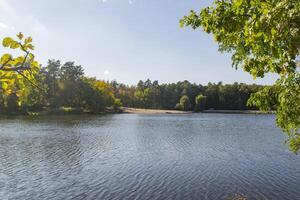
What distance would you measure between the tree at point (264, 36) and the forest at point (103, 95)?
3426 millimetres

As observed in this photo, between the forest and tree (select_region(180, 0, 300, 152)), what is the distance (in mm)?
3426

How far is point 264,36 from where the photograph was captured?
4168 mm

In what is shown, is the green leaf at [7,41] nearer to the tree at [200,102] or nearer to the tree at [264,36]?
the tree at [264,36]

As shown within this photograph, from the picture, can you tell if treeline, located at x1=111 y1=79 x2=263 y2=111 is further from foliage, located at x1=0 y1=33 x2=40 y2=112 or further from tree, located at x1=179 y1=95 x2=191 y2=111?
foliage, located at x1=0 y1=33 x2=40 y2=112

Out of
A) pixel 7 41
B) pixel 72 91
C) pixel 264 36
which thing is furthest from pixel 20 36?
pixel 72 91

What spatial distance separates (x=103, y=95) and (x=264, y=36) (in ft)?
386

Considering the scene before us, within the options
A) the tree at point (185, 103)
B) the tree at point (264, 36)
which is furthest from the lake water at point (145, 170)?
the tree at point (185, 103)

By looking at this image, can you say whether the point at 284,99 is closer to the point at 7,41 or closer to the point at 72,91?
the point at 7,41

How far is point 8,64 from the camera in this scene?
2.45 m

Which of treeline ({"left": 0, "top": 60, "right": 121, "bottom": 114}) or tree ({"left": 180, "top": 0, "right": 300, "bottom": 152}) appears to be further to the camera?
treeline ({"left": 0, "top": 60, "right": 121, "bottom": 114})

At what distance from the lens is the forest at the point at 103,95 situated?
287 feet

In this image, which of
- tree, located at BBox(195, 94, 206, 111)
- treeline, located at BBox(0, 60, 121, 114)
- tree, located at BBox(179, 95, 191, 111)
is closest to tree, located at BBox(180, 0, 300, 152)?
treeline, located at BBox(0, 60, 121, 114)

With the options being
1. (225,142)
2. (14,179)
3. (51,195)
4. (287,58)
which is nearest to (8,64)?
(287,58)

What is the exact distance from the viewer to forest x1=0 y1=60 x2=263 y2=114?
8756 cm
